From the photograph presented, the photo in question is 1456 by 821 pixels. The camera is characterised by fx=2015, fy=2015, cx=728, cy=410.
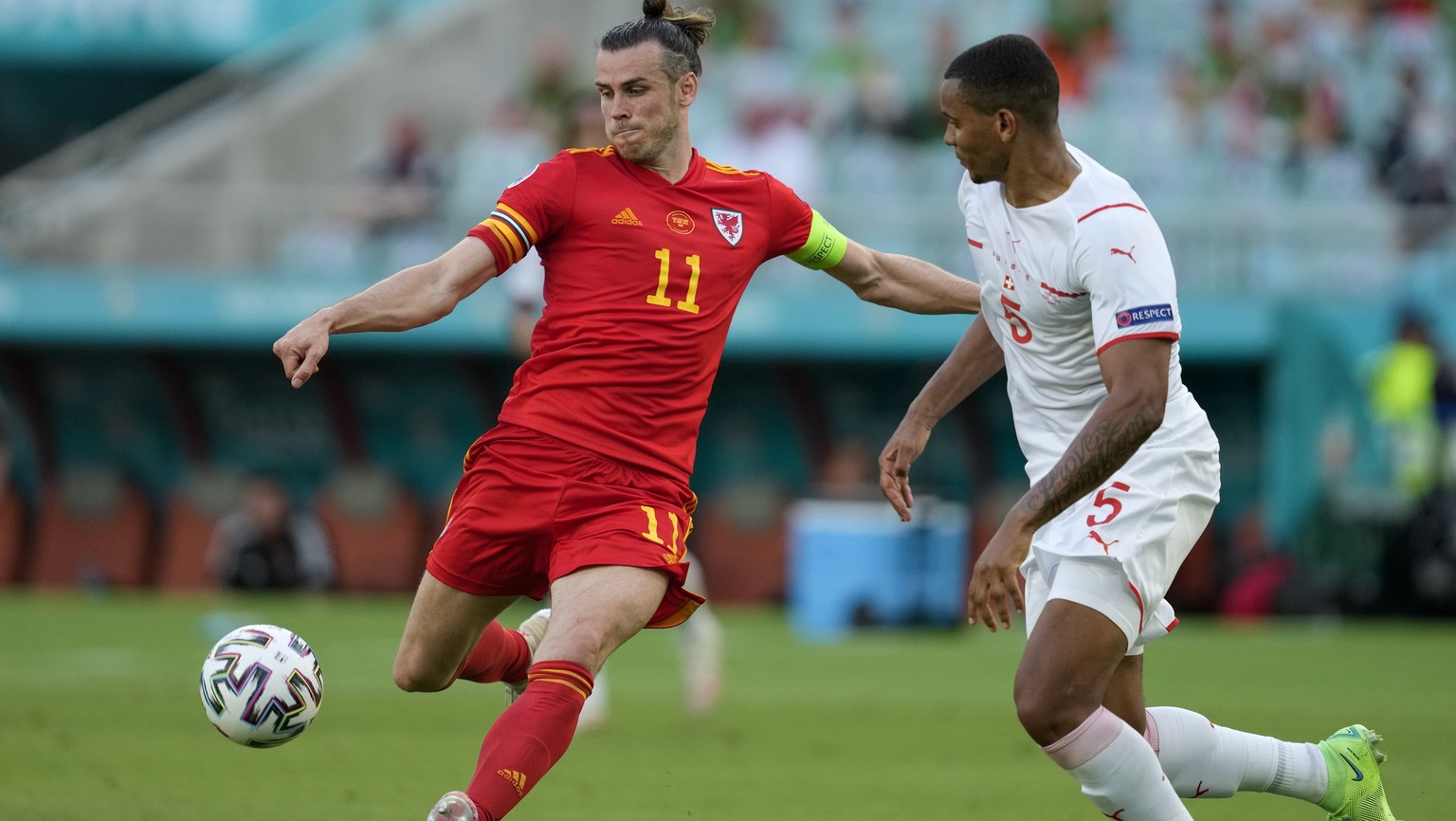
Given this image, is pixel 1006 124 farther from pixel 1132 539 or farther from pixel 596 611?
pixel 596 611

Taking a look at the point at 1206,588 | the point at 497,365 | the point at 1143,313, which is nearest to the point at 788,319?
the point at 497,365

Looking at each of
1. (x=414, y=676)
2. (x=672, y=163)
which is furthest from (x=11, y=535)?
(x=672, y=163)

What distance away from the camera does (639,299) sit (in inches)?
250

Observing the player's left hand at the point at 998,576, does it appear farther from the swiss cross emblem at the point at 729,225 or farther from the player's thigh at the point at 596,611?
the swiss cross emblem at the point at 729,225

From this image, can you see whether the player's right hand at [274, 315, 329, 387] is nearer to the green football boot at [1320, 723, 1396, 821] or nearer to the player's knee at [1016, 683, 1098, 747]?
the player's knee at [1016, 683, 1098, 747]

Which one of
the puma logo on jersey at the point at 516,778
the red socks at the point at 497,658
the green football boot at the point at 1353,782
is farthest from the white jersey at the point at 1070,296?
the red socks at the point at 497,658

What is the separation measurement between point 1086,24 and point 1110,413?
17.3m

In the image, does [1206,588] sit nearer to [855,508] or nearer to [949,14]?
[855,508]

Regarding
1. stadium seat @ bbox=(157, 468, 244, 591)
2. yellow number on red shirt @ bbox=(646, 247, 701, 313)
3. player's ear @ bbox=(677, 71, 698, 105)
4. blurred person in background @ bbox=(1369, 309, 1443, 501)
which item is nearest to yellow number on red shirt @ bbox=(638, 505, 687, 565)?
yellow number on red shirt @ bbox=(646, 247, 701, 313)

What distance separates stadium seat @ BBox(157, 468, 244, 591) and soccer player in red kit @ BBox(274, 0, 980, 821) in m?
14.8

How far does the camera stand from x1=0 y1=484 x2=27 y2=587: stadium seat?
20.6 metres

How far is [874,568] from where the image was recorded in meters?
17.5

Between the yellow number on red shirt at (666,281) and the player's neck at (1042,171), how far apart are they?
105 cm

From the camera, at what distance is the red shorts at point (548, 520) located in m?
6.16
